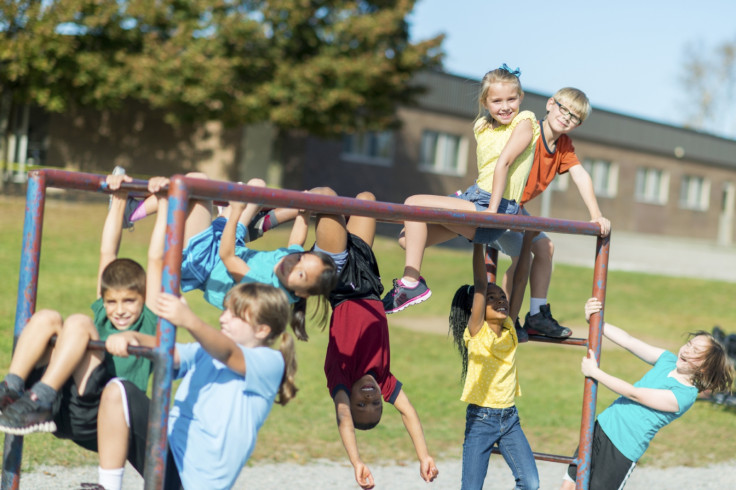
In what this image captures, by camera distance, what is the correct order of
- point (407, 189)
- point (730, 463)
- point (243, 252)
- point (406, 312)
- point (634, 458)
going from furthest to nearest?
point (407, 189)
point (406, 312)
point (730, 463)
point (634, 458)
point (243, 252)

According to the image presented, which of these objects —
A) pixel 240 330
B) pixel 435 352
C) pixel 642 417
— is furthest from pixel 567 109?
pixel 435 352

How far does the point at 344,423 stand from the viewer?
3.92 metres

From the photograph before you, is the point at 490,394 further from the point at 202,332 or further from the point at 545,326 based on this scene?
the point at 202,332

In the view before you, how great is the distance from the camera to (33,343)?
2.88 meters

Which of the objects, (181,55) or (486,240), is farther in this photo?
(181,55)

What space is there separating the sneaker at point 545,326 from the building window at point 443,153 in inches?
984

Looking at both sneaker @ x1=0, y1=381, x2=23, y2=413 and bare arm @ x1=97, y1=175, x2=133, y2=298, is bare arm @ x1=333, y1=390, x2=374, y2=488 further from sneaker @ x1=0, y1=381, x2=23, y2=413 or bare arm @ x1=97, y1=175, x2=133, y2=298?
sneaker @ x1=0, y1=381, x2=23, y2=413

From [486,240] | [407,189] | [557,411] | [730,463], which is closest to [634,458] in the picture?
[486,240]

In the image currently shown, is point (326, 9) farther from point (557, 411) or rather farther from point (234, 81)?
point (557, 411)

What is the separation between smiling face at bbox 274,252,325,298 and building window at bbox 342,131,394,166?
939 inches

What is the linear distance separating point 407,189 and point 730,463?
884 inches

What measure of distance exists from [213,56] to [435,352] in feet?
37.5

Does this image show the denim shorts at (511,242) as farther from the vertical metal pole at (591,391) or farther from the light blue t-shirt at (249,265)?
the light blue t-shirt at (249,265)

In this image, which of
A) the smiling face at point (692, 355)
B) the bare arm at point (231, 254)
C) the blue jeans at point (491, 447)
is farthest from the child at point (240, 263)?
the smiling face at point (692, 355)
